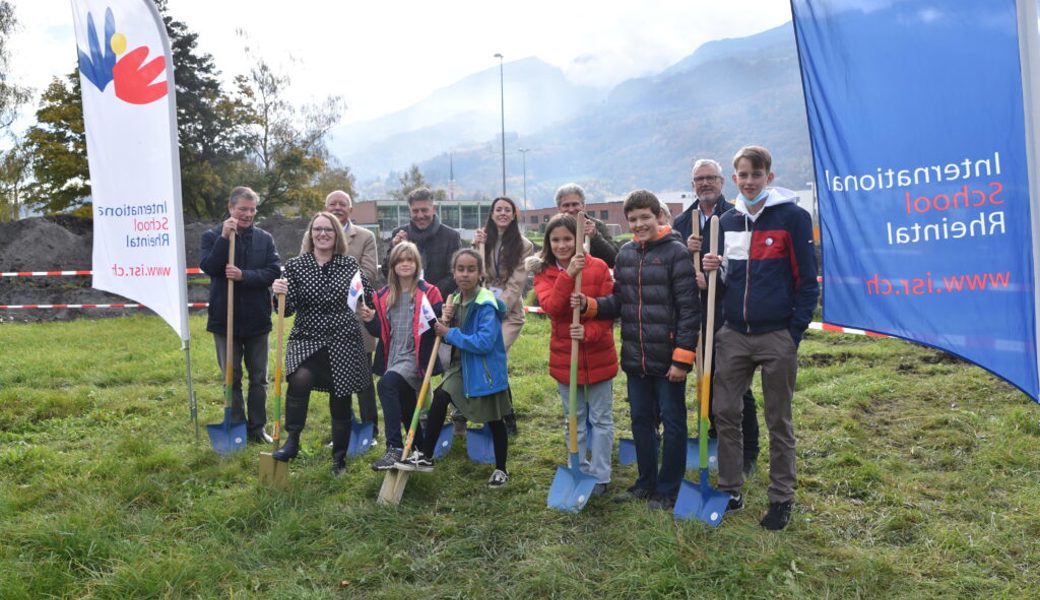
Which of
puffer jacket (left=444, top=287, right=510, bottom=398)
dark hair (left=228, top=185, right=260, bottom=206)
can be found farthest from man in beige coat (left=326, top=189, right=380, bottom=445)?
puffer jacket (left=444, top=287, right=510, bottom=398)

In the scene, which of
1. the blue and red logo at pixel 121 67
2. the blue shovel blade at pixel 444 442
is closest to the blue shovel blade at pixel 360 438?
the blue shovel blade at pixel 444 442

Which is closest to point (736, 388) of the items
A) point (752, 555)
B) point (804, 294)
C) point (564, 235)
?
point (804, 294)

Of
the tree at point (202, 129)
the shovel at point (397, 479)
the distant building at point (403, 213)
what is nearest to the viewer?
the shovel at point (397, 479)

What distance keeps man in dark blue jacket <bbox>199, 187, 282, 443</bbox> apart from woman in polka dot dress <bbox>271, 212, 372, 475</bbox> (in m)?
0.91

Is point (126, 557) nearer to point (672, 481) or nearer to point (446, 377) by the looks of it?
point (446, 377)

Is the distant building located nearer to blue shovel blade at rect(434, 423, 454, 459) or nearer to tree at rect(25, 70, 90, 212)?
tree at rect(25, 70, 90, 212)

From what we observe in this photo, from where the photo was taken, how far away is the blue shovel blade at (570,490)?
449cm

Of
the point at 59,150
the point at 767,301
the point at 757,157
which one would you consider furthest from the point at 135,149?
the point at 59,150

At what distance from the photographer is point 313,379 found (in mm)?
5074

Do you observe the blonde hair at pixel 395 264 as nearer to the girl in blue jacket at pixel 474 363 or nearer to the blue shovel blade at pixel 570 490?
the girl in blue jacket at pixel 474 363

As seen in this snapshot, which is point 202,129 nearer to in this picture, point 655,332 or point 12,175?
point 12,175

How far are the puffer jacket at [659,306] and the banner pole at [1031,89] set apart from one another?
1779mm

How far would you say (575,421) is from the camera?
4668 mm

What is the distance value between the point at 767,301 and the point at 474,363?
1.93m
